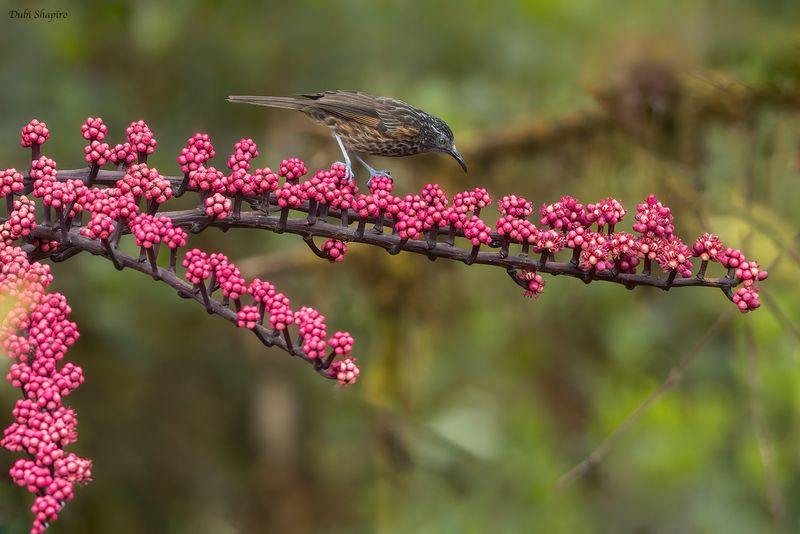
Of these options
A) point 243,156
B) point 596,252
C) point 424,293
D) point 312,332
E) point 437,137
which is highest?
point 243,156

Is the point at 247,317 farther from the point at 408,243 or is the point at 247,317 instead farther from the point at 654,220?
the point at 654,220

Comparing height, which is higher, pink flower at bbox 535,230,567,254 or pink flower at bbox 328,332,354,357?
pink flower at bbox 535,230,567,254

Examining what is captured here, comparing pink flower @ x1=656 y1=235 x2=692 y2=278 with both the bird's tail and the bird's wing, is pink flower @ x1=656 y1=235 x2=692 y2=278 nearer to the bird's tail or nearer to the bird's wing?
the bird's wing

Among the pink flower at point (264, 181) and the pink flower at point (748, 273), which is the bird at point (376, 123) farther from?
the pink flower at point (748, 273)

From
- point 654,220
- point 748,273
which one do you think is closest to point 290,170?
point 654,220

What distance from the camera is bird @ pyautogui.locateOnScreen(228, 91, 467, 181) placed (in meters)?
3.85

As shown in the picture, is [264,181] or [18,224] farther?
[264,181]

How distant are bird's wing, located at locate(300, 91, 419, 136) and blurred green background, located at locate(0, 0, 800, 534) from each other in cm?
219

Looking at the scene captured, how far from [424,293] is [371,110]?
3430 millimetres

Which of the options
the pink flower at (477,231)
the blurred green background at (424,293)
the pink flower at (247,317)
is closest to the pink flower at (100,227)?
the pink flower at (247,317)

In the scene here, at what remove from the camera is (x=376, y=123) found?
385cm

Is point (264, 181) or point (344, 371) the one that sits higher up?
point (264, 181)

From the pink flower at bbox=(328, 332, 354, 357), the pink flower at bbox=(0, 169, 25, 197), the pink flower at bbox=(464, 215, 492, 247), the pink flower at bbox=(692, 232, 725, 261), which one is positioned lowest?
the pink flower at bbox=(328, 332, 354, 357)

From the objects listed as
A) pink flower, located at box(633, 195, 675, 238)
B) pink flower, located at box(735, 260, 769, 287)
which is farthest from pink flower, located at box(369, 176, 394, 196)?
pink flower, located at box(735, 260, 769, 287)
